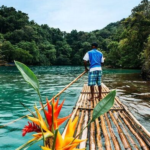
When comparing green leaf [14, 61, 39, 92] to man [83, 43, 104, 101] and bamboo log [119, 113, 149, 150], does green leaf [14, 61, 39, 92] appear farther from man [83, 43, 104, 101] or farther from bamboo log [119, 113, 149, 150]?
man [83, 43, 104, 101]

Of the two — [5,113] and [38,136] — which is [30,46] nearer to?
[5,113]

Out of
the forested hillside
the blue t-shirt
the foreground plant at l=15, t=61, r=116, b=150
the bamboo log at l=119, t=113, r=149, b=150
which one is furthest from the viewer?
the forested hillside

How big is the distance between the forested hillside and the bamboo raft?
11707 mm

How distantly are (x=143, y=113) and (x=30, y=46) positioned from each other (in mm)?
41507

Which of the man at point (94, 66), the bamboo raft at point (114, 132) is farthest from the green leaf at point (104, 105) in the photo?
the man at point (94, 66)

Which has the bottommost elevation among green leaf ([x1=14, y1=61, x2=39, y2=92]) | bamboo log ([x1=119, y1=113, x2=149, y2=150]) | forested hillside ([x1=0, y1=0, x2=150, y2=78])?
bamboo log ([x1=119, y1=113, x2=149, y2=150])

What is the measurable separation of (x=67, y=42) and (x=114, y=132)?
63.9m

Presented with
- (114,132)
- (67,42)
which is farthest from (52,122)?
→ (67,42)

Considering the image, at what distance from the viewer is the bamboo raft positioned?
2.12 meters

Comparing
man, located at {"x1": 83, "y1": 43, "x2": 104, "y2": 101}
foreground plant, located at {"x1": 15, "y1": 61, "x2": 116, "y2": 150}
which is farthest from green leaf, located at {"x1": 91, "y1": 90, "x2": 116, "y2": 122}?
man, located at {"x1": 83, "y1": 43, "x2": 104, "y2": 101}

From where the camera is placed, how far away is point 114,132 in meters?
2.66

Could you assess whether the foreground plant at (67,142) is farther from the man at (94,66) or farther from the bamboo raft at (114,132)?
the man at (94,66)

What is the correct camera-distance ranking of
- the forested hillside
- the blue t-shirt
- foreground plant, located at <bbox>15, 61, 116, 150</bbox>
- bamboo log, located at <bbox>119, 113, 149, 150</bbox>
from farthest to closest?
the forested hillside → the blue t-shirt → bamboo log, located at <bbox>119, 113, 149, 150</bbox> → foreground plant, located at <bbox>15, 61, 116, 150</bbox>

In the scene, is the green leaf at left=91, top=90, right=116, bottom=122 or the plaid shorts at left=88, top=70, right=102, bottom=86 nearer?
the green leaf at left=91, top=90, right=116, bottom=122
